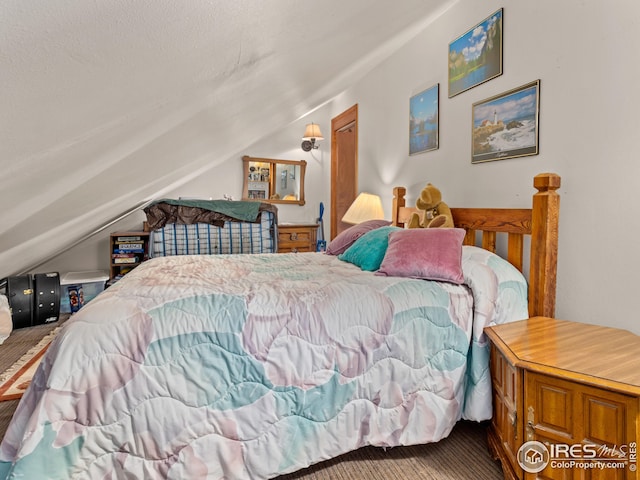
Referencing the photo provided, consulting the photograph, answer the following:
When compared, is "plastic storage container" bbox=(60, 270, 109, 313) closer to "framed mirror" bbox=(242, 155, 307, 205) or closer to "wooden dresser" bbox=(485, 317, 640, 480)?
"framed mirror" bbox=(242, 155, 307, 205)

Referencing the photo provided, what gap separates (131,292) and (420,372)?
120cm

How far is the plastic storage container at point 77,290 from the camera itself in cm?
339

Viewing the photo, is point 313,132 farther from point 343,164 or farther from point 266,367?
point 266,367

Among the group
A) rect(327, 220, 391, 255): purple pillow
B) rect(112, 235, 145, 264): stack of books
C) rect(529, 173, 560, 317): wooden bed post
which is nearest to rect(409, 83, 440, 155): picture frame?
rect(327, 220, 391, 255): purple pillow

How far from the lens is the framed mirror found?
4684 millimetres

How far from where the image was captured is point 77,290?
11.1 ft

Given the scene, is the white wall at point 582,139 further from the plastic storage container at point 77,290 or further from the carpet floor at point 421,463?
the plastic storage container at point 77,290

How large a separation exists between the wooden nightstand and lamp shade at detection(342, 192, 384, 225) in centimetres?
87

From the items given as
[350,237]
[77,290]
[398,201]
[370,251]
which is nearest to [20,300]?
[77,290]

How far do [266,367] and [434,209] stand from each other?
157 centimetres

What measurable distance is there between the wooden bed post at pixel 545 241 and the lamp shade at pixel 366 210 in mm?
1710

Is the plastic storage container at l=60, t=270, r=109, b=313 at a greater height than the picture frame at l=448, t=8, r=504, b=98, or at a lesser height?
lesser

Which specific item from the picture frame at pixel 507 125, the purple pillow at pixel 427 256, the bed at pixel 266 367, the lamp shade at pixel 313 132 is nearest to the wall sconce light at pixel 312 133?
the lamp shade at pixel 313 132

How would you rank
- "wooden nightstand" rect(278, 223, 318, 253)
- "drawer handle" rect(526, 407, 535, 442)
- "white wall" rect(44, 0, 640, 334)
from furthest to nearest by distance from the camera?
"wooden nightstand" rect(278, 223, 318, 253) < "white wall" rect(44, 0, 640, 334) < "drawer handle" rect(526, 407, 535, 442)
